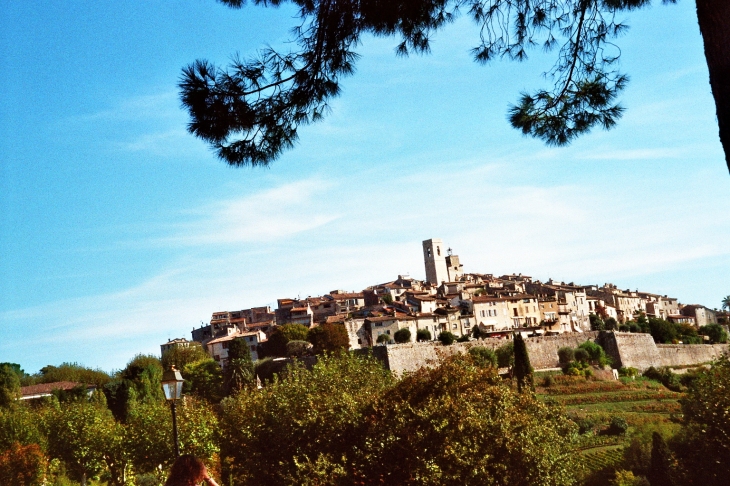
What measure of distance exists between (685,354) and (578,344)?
14122 millimetres

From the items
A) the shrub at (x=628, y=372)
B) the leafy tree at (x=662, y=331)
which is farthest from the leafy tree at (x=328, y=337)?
the leafy tree at (x=662, y=331)

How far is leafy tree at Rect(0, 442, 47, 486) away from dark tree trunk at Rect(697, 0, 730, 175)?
26.7 m

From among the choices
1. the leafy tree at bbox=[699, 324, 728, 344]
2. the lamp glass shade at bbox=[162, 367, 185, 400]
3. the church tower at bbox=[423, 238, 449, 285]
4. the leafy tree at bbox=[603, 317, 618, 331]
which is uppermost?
the church tower at bbox=[423, 238, 449, 285]

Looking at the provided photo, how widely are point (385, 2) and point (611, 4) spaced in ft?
9.55

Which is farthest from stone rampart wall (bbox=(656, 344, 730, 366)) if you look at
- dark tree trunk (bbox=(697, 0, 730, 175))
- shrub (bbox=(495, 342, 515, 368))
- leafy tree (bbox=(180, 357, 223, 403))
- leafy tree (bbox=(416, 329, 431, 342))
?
dark tree trunk (bbox=(697, 0, 730, 175))

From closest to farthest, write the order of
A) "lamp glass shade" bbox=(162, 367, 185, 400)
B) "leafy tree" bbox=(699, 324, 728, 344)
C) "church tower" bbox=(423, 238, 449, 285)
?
"lamp glass shade" bbox=(162, 367, 185, 400) → "leafy tree" bbox=(699, 324, 728, 344) → "church tower" bbox=(423, 238, 449, 285)

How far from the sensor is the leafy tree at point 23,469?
27.0 m

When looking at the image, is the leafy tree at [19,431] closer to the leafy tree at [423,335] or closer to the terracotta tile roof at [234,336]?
the terracotta tile roof at [234,336]

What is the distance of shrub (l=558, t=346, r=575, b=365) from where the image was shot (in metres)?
65.6

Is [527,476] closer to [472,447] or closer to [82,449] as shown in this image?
[472,447]

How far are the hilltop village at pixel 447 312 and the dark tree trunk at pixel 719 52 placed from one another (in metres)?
65.8

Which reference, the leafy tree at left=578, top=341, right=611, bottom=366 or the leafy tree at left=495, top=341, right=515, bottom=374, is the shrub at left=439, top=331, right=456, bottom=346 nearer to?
the leafy tree at left=495, top=341, right=515, bottom=374

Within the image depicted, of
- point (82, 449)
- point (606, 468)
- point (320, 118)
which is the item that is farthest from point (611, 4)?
point (82, 449)

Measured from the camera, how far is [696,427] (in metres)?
23.4
